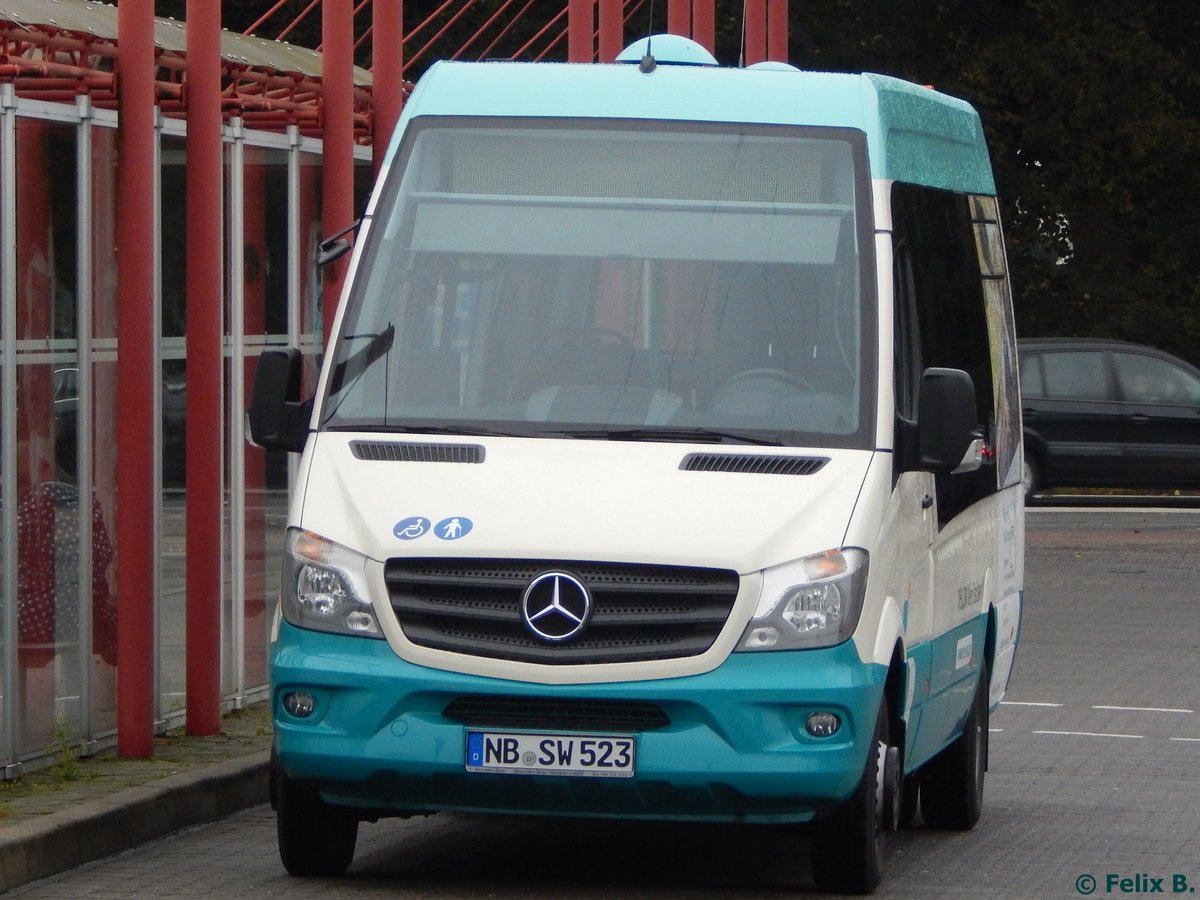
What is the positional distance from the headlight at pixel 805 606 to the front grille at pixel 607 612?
0.32 feet

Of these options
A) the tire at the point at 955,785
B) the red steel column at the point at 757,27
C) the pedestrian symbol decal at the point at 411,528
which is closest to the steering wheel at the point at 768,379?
the pedestrian symbol decal at the point at 411,528

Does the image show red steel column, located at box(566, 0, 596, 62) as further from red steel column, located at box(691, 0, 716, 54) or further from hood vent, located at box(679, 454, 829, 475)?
hood vent, located at box(679, 454, 829, 475)

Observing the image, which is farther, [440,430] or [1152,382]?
[1152,382]

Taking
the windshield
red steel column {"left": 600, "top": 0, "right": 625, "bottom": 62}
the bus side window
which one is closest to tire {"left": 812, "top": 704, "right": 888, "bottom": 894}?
the windshield

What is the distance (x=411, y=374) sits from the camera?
26.7 ft

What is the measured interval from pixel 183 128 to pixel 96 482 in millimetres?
1637

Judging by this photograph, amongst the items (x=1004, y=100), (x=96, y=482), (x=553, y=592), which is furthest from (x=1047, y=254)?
(x=553, y=592)

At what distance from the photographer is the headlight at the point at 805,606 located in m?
7.32

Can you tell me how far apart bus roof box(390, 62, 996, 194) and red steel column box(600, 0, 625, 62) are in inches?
374

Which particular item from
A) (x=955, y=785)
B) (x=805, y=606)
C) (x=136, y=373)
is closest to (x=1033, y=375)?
(x=955, y=785)

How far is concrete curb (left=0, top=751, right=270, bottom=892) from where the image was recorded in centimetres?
805

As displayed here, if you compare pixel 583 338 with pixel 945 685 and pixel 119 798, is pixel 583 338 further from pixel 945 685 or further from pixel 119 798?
pixel 119 798

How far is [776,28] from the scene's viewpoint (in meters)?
24.1

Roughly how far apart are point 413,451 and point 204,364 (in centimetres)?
310
